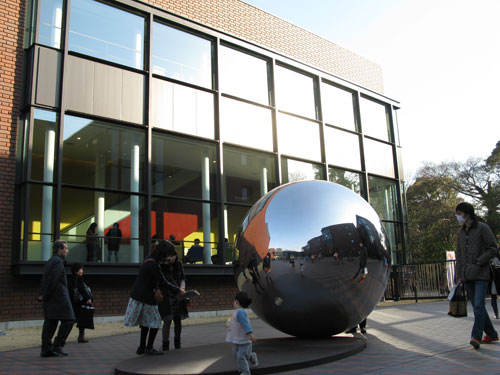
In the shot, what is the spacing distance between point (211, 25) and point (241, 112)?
300 centimetres

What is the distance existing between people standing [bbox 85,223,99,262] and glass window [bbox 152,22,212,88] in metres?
5.00

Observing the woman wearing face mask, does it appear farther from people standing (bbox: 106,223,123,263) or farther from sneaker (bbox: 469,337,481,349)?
people standing (bbox: 106,223,123,263)

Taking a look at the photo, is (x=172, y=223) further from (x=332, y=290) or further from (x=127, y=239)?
(x=332, y=290)

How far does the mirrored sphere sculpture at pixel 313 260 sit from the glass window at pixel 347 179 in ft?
38.0

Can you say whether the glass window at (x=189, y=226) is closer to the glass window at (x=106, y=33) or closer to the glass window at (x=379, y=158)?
the glass window at (x=106, y=33)

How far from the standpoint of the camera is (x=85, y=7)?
41.5 ft

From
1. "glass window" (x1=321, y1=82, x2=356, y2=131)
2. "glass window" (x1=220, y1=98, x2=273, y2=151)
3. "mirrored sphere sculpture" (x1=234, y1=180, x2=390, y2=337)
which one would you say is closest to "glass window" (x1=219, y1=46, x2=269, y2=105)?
"glass window" (x1=220, y1=98, x2=273, y2=151)

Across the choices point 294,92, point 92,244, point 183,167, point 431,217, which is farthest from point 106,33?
point 431,217

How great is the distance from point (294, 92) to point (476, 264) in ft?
40.9

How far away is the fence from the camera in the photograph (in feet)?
51.0

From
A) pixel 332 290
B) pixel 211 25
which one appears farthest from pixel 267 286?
Answer: pixel 211 25

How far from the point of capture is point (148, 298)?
A: 19.6 feet

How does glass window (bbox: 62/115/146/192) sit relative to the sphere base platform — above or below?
above

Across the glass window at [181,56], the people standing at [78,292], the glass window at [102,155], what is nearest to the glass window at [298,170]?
the glass window at [181,56]
